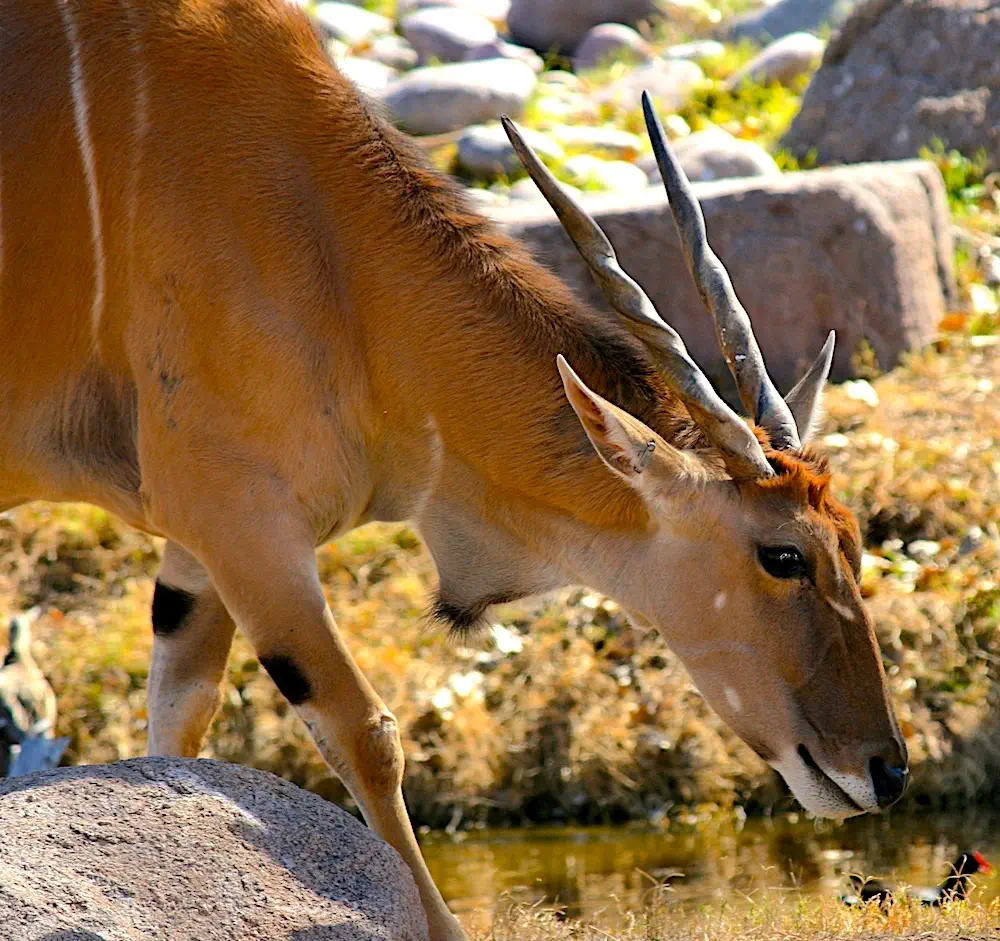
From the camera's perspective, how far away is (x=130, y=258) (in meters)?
4.01

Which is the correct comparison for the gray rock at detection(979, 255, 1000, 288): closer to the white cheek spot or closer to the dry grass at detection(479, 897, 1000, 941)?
the dry grass at detection(479, 897, 1000, 941)

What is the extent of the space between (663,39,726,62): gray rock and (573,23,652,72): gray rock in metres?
0.30

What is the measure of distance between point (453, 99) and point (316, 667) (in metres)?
8.54

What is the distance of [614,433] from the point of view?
12.1 feet

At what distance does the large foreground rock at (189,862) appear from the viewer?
9.91 feet

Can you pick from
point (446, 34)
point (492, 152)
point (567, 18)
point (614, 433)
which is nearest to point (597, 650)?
point (614, 433)

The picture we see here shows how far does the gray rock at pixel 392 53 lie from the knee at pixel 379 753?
10965 millimetres

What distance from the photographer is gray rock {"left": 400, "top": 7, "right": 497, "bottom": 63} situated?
1418 centimetres

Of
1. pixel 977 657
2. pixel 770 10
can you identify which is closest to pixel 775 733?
pixel 977 657

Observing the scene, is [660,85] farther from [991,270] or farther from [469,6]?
[469,6]

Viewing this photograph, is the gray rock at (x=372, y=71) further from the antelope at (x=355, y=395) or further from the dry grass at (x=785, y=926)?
the dry grass at (x=785, y=926)

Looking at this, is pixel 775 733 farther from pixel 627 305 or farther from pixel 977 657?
pixel 977 657

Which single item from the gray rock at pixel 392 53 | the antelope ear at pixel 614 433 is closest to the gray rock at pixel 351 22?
the gray rock at pixel 392 53

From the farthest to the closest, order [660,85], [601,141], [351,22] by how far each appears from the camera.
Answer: [351,22] < [660,85] < [601,141]
